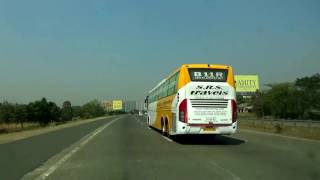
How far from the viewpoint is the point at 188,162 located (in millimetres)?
15484

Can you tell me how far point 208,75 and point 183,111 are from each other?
205 cm

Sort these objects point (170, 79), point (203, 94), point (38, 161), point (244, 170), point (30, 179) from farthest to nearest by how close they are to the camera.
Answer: point (170, 79) → point (203, 94) → point (38, 161) → point (244, 170) → point (30, 179)

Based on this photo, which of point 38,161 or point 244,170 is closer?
point 244,170

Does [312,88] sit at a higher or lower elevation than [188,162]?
higher

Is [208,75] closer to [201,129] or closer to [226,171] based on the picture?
[201,129]

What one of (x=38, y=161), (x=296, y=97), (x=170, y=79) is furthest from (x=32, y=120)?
(x=38, y=161)

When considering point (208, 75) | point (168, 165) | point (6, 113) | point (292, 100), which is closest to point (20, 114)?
point (6, 113)

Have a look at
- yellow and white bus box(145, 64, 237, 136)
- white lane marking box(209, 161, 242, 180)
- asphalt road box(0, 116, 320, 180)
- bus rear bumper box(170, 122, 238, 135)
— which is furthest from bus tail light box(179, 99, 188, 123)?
white lane marking box(209, 161, 242, 180)

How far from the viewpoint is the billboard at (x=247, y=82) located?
92625 millimetres

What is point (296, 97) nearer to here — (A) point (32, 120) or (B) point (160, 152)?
(A) point (32, 120)

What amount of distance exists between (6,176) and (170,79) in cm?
1544

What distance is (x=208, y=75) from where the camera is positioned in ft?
77.3

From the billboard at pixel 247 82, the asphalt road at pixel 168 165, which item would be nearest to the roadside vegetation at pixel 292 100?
the billboard at pixel 247 82

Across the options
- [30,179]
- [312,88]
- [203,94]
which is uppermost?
[312,88]
